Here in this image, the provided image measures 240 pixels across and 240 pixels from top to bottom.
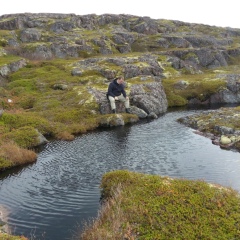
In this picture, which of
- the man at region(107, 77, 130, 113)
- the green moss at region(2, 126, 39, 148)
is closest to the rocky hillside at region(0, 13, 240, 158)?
Result: the green moss at region(2, 126, 39, 148)

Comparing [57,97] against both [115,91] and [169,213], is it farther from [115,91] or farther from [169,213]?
[169,213]

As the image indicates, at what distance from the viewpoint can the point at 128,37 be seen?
15438 centimetres

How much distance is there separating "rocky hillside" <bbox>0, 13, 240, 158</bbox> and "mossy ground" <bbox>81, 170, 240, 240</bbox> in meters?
25.9

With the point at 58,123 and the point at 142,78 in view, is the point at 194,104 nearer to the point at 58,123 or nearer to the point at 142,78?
the point at 142,78

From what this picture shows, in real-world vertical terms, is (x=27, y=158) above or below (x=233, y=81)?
below

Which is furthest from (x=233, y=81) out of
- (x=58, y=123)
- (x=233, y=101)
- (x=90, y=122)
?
(x=58, y=123)

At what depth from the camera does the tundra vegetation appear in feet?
68.7

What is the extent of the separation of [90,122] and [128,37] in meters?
109

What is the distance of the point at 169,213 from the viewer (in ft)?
62.6

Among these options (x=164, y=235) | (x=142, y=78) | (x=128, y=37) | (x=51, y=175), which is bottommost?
(x=51, y=175)

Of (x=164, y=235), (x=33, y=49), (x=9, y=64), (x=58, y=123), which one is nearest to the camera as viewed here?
(x=164, y=235)

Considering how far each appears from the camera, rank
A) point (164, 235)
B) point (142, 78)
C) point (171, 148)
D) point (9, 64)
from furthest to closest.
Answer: point (9, 64) → point (142, 78) → point (171, 148) → point (164, 235)

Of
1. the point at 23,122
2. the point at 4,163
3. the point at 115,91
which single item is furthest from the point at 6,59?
the point at 4,163

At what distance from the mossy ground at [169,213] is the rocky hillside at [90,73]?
25949 mm
